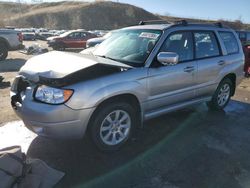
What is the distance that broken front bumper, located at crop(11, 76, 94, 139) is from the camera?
387cm

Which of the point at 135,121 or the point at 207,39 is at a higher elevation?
the point at 207,39

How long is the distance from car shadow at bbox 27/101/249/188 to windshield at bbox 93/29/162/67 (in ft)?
4.03

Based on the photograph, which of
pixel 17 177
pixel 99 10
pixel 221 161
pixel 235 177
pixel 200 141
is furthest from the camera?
pixel 99 10

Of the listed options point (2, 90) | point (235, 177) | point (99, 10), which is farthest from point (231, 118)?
point (99, 10)

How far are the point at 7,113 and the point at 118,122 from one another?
2710mm

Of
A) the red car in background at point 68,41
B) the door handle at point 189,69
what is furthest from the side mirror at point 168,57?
the red car in background at point 68,41

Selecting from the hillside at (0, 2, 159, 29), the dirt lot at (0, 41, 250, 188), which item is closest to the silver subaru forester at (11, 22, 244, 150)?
the dirt lot at (0, 41, 250, 188)

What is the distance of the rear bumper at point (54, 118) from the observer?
12.7 ft

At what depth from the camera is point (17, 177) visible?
10.9 ft

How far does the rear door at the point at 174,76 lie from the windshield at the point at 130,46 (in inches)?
8.1

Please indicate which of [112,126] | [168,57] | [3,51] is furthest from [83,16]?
[112,126]

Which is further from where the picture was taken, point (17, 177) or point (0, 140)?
point (0, 140)

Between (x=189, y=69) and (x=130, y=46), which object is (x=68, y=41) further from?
(x=189, y=69)

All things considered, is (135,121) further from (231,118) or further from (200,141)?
(231,118)
